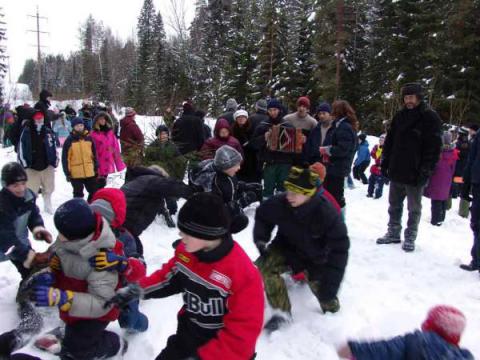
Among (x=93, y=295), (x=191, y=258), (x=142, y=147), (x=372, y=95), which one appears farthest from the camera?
(x=372, y=95)

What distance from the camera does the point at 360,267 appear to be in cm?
473

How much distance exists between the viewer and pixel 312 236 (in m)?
3.56

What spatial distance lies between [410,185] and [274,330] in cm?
299

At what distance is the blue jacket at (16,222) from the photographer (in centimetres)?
327

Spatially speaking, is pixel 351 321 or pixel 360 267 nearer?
pixel 351 321

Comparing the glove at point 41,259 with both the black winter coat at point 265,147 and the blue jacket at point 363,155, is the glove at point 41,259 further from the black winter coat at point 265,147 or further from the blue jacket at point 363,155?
the blue jacket at point 363,155

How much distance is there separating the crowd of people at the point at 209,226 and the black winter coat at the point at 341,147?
0.05ft

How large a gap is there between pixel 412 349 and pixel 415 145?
365 centimetres

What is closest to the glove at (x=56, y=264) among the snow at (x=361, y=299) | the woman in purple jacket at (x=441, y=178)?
the snow at (x=361, y=299)

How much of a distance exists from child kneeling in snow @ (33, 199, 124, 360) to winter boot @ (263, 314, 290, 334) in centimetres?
134

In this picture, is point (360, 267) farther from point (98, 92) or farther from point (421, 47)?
point (98, 92)

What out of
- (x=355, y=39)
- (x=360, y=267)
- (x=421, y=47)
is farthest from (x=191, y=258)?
(x=355, y=39)

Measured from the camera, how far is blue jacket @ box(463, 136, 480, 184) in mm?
4496

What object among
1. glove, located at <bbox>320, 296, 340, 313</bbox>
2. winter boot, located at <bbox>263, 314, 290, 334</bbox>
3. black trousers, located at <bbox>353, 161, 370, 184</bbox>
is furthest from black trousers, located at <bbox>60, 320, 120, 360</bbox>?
black trousers, located at <bbox>353, 161, 370, 184</bbox>
